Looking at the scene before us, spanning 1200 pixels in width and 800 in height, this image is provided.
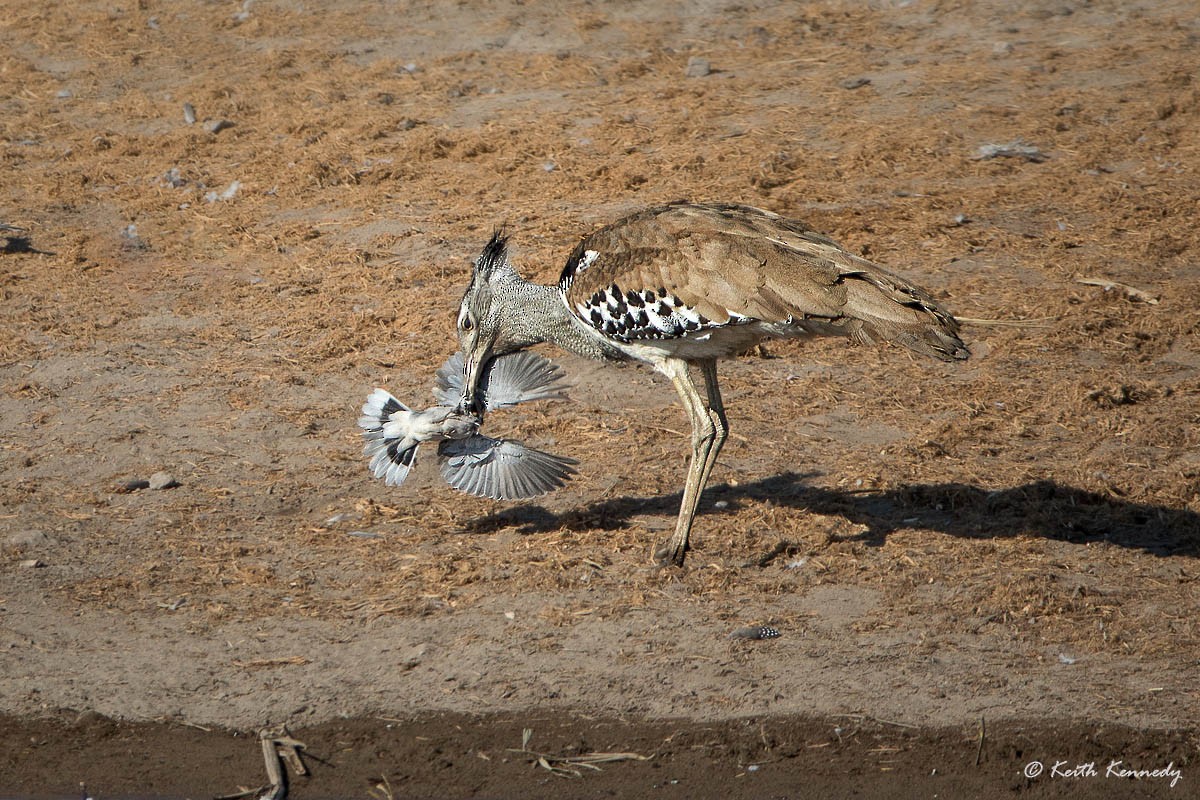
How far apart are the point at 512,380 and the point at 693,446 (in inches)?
Answer: 37.0

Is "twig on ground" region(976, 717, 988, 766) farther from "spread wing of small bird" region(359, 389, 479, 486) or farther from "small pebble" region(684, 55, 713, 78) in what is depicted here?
"small pebble" region(684, 55, 713, 78)

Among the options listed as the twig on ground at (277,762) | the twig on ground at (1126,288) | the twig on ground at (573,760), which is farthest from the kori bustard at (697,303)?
the twig on ground at (1126,288)

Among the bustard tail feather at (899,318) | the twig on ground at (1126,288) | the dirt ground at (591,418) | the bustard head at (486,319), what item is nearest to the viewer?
the dirt ground at (591,418)

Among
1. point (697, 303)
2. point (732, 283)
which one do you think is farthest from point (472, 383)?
point (732, 283)

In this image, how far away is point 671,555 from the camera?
5.26m

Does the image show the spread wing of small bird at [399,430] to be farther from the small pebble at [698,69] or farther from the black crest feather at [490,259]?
the small pebble at [698,69]

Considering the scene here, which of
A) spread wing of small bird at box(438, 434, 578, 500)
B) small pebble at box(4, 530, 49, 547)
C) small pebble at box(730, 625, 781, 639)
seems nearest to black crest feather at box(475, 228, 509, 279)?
spread wing of small bird at box(438, 434, 578, 500)

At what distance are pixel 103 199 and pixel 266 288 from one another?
1.84 m

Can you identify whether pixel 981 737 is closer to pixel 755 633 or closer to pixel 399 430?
pixel 755 633

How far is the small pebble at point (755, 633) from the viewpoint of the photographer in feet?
15.8

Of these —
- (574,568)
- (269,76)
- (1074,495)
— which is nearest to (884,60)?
(269,76)

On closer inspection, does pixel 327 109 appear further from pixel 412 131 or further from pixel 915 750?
pixel 915 750

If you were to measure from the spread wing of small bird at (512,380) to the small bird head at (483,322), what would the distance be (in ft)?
0.28

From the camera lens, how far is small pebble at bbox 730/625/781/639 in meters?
4.80
